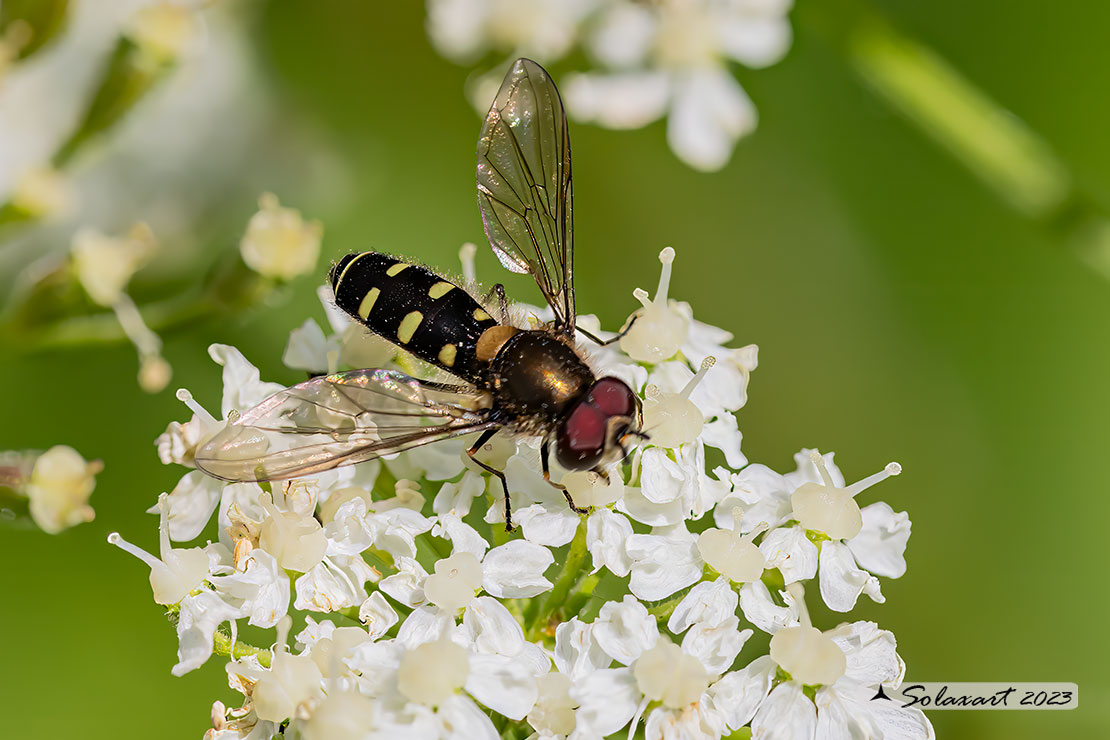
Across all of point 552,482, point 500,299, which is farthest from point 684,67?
point 552,482

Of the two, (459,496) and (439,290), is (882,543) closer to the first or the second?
(459,496)

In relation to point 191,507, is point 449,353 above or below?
above

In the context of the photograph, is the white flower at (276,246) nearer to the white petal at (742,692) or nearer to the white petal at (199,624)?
the white petal at (199,624)

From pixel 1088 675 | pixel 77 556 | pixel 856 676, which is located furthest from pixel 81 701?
pixel 1088 675

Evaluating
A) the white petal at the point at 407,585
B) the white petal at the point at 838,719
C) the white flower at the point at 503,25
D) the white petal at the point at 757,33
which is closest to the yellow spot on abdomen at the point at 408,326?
the white petal at the point at 407,585

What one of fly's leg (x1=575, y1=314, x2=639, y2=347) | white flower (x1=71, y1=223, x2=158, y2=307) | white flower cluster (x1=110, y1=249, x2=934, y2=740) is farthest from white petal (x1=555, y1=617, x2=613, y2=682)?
white flower (x1=71, y1=223, x2=158, y2=307)

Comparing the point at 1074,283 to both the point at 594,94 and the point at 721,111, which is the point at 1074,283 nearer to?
the point at 721,111
